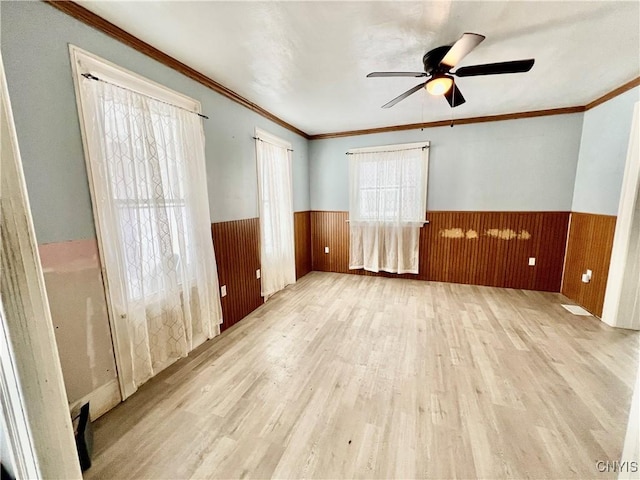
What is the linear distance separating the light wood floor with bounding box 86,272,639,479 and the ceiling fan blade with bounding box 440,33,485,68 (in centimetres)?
220

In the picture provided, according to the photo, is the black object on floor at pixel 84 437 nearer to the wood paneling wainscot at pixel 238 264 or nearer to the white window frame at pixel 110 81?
the white window frame at pixel 110 81

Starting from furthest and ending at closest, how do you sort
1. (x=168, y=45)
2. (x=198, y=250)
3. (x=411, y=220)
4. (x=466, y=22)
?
(x=411, y=220) → (x=198, y=250) → (x=168, y=45) → (x=466, y=22)

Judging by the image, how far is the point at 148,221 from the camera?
1.77 m

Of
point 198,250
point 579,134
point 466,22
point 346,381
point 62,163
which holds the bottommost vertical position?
point 346,381

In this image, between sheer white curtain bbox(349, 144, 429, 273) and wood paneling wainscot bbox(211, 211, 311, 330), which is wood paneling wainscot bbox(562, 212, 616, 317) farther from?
wood paneling wainscot bbox(211, 211, 311, 330)

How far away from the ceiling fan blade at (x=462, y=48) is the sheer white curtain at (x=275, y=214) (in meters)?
2.08

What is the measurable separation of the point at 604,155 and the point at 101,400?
503 centimetres

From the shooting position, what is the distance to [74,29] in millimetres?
1419

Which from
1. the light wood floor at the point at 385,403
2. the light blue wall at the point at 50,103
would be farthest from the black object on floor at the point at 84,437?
the light blue wall at the point at 50,103

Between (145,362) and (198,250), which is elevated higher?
(198,250)

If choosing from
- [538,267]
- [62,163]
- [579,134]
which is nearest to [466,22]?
[62,163]

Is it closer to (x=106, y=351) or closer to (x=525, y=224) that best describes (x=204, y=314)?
(x=106, y=351)

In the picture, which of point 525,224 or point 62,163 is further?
point 525,224

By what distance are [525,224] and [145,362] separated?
15.0 ft
